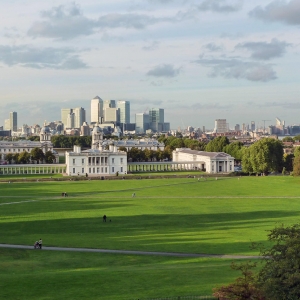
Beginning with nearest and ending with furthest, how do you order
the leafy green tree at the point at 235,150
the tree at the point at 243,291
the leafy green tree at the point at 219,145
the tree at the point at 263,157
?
the tree at the point at 243,291 < the tree at the point at 263,157 < the leafy green tree at the point at 235,150 < the leafy green tree at the point at 219,145

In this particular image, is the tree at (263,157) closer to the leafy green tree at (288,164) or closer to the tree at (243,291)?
the leafy green tree at (288,164)

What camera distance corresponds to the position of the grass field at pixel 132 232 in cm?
2594

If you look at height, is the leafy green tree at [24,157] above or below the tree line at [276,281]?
above

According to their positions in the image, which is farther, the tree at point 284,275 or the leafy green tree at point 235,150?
the leafy green tree at point 235,150

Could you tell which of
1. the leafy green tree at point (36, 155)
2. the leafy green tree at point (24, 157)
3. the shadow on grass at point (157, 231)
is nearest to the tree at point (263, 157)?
the leafy green tree at point (36, 155)

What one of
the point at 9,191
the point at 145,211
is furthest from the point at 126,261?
the point at 9,191

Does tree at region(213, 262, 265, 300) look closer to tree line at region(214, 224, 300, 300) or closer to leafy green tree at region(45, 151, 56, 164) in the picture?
tree line at region(214, 224, 300, 300)

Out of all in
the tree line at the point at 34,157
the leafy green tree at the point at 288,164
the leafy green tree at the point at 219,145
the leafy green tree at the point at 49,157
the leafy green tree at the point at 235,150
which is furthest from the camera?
the leafy green tree at the point at 219,145

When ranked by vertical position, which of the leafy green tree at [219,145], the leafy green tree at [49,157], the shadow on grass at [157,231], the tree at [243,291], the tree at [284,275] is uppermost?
the leafy green tree at [219,145]

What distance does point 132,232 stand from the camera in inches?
1656

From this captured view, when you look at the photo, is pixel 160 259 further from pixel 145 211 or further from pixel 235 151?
pixel 235 151

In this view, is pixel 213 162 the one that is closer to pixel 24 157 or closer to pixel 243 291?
pixel 24 157

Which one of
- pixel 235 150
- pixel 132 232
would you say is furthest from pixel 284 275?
pixel 235 150

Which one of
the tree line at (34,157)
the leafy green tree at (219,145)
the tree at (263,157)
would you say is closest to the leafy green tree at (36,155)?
the tree line at (34,157)
